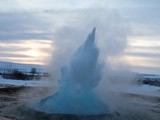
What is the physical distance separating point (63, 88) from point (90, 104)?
147 centimetres

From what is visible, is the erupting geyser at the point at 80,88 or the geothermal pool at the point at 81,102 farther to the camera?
the erupting geyser at the point at 80,88

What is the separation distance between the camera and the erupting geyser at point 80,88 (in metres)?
16.8

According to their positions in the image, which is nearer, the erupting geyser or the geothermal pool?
the geothermal pool

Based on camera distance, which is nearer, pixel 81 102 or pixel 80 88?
pixel 81 102

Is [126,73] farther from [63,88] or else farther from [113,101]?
[63,88]

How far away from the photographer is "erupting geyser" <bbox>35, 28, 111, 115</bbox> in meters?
16.8

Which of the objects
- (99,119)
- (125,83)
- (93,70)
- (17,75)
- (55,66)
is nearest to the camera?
(99,119)

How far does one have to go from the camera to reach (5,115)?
16.6 m

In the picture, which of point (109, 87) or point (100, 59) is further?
point (109, 87)

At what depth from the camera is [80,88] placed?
1783cm

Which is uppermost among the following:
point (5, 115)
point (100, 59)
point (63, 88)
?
point (100, 59)

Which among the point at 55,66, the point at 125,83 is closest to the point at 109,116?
the point at 55,66

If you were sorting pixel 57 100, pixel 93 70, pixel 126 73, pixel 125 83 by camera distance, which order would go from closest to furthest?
pixel 57 100, pixel 93 70, pixel 126 73, pixel 125 83

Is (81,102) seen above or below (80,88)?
below
